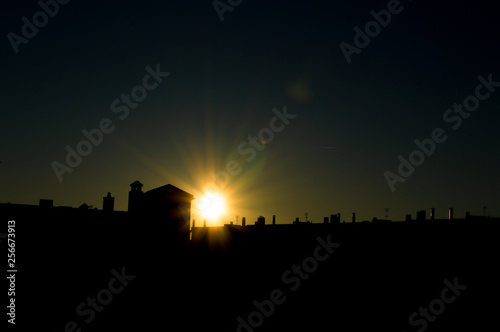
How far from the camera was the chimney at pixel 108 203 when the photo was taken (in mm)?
30219

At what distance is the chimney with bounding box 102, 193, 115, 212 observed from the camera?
3022 cm

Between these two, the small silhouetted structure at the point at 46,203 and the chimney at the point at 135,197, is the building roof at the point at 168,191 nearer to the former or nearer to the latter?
the chimney at the point at 135,197

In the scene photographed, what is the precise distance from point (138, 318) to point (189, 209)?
9.53 m

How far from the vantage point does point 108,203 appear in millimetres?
30312

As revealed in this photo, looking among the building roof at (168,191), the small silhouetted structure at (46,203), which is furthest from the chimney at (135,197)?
the small silhouetted structure at (46,203)

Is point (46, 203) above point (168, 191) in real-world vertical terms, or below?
below

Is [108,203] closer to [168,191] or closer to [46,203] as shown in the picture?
[46,203]

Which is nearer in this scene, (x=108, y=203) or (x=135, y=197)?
(x=108, y=203)

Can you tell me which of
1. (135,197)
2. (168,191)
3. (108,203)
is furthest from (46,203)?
(168,191)

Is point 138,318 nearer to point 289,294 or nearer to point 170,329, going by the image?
point 170,329

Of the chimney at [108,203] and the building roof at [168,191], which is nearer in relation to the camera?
the chimney at [108,203]

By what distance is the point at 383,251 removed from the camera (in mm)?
23000

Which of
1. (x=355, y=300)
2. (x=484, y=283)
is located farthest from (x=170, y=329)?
(x=484, y=283)

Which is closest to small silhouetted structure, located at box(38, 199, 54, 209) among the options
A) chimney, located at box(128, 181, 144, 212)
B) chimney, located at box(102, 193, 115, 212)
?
chimney, located at box(102, 193, 115, 212)
